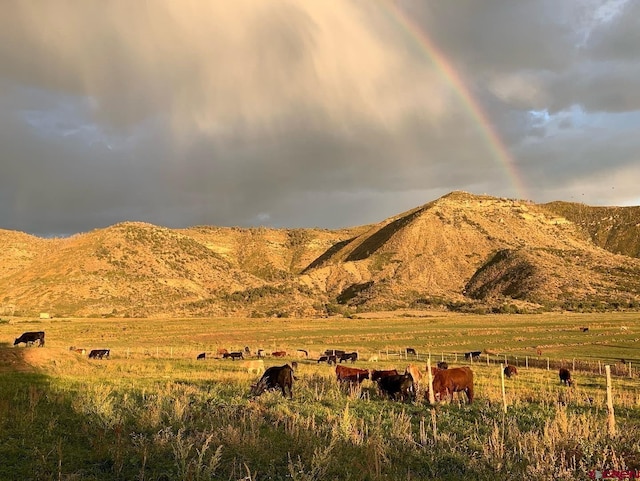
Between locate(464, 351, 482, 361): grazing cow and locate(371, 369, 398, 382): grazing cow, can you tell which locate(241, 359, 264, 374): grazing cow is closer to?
locate(371, 369, 398, 382): grazing cow

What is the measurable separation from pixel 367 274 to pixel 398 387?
119254 mm

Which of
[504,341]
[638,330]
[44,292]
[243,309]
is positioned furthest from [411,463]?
[44,292]

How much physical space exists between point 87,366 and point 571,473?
25784mm

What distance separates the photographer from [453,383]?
17547mm

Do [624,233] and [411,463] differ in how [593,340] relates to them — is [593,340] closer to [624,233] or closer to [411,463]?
[411,463]

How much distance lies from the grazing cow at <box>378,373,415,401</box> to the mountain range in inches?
3106

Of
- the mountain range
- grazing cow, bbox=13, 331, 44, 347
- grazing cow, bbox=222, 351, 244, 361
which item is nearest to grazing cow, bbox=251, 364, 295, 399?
grazing cow, bbox=222, 351, 244, 361

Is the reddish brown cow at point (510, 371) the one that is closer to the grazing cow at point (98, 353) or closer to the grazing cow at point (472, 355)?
the grazing cow at point (472, 355)

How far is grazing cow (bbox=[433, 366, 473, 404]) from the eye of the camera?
1739 centimetres

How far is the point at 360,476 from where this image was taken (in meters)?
8.16

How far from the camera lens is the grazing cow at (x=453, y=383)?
17.4 meters

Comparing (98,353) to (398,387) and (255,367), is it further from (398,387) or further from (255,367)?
(398,387)

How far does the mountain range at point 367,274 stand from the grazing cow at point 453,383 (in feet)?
259

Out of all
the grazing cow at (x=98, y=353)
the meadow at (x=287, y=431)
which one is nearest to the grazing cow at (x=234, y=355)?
the grazing cow at (x=98, y=353)
